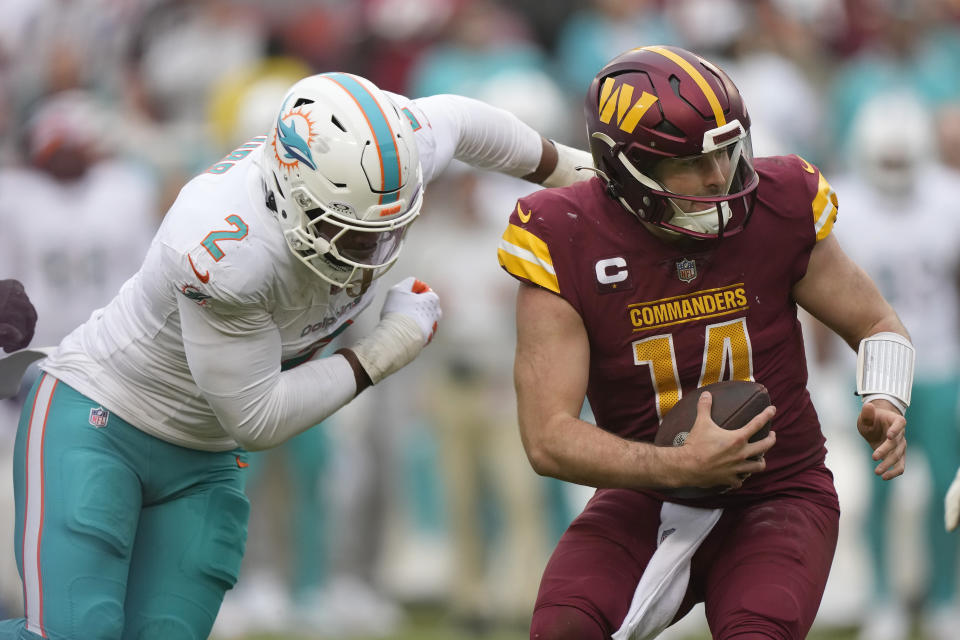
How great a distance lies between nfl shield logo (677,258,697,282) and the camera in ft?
12.4

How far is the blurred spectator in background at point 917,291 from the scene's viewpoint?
270 inches

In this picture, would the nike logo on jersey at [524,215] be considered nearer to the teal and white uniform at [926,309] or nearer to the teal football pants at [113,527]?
the teal football pants at [113,527]

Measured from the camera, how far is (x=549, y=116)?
7793 millimetres

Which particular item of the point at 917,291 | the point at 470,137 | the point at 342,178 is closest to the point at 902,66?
the point at 917,291

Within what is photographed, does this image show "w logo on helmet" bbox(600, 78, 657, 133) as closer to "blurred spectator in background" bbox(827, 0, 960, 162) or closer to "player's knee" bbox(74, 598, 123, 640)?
"player's knee" bbox(74, 598, 123, 640)

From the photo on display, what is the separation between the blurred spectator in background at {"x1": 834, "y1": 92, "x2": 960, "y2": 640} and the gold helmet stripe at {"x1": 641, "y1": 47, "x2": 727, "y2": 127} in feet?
11.6

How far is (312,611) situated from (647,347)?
3880 millimetres

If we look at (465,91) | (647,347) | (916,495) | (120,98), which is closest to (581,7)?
(465,91)

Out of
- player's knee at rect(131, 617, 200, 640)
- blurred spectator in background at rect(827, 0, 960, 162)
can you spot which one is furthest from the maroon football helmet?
blurred spectator in background at rect(827, 0, 960, 162)

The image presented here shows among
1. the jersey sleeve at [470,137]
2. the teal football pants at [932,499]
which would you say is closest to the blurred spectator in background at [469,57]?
the teal football pants at [932,499]

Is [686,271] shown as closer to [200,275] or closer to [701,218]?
[701,218]

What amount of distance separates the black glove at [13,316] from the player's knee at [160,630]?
930 mm

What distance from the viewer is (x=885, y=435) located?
3621 millimetres

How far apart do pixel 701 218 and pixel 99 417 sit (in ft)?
5.73
